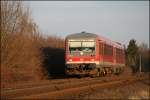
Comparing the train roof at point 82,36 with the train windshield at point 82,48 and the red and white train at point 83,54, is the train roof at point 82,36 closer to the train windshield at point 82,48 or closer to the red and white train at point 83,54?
the red and white train at point 83,54

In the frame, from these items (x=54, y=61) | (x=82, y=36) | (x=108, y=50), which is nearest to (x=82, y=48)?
(x=82, y=36)

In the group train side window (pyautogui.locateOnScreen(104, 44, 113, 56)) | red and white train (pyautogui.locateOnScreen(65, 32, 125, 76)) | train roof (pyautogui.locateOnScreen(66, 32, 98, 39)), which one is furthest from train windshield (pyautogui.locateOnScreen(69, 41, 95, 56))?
train side window (pyautogui.locateOnScreen(104, 44, 113, 56))

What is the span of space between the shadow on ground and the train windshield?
732 cm

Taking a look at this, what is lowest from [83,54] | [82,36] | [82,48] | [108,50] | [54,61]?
[54,61]

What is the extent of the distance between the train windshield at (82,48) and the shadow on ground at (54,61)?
732 centimetres

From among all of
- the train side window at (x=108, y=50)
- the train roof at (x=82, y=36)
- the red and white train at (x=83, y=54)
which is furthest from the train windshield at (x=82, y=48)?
the train side window at (x=108, y=50)

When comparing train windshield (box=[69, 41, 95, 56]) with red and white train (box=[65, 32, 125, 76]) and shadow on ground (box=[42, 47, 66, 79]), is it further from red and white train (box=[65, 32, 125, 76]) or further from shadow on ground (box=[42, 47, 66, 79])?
shadow on ground (box=[42, 47, 66, 79])

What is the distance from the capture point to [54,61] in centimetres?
3844

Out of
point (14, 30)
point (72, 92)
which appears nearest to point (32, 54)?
point (14, 30)

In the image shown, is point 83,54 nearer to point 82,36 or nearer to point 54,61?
point 82,36

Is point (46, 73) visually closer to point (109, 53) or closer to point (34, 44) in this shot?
point (34, 44)

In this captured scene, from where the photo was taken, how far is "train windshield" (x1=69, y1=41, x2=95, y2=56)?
28531 mm

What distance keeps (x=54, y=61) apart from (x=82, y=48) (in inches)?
404

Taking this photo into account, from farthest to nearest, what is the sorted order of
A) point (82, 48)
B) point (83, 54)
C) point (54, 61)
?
point (54, 61) → point (82, 48) → point (83, 54)
